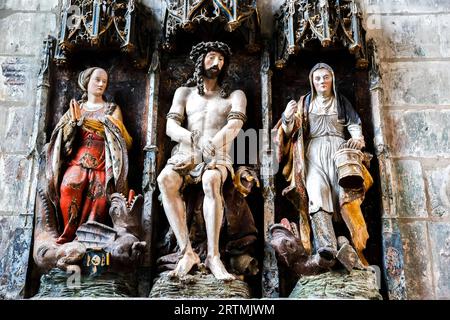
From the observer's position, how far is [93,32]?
266 inches

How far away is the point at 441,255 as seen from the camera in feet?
20.7

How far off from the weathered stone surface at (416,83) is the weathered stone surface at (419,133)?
4.8 inches

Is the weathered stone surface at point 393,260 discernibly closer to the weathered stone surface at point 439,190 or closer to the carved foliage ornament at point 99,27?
the weathered stone surface at point 439,190

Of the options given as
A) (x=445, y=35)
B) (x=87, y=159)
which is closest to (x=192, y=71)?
(x=87, y=159)

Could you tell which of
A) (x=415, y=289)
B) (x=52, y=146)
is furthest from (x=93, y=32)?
(x=415, y=289)

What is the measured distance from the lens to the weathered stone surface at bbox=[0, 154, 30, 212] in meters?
6.57

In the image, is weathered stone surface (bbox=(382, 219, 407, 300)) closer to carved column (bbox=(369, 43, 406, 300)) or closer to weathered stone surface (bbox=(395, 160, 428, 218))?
carved column (bbox=(369, 43, 406, 300))

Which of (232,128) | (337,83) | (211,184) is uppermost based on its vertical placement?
(337,83)

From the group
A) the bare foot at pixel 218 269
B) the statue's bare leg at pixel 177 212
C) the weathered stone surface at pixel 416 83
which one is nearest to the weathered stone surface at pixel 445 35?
the weathered stone surface at pixel 416 83

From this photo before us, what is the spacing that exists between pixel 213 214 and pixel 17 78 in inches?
94.4

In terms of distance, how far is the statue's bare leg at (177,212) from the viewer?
5949 millimetres

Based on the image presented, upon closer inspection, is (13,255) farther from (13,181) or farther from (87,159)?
(87,159)

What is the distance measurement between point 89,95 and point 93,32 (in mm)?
552

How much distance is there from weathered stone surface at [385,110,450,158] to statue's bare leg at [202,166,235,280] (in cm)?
168
